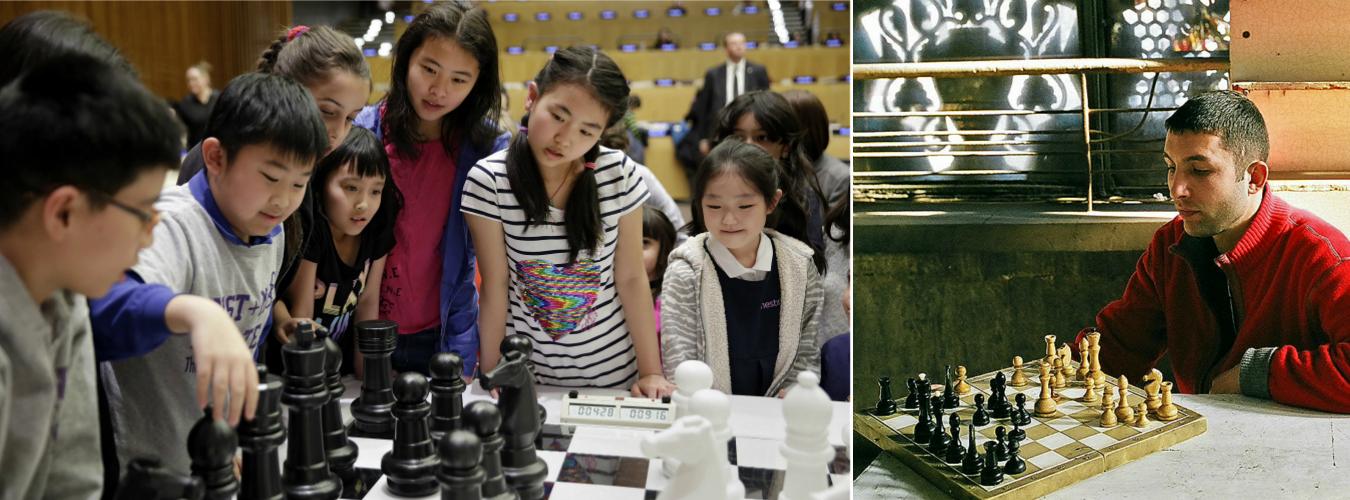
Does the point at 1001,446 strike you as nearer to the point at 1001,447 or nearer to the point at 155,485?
the point at 1001,447

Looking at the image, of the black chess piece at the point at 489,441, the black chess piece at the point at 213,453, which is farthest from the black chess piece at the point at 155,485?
the black chess piece at the point at 489,441

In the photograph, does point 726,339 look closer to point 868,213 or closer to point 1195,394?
point 868,213

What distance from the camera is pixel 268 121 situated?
1.12 metres

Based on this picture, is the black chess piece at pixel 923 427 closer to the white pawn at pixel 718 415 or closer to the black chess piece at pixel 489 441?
the white pawn at pixel 718 415

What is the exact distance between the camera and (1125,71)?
4.86 feet

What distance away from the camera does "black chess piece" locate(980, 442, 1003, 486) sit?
143 cm

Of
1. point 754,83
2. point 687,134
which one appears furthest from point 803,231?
point 687,134

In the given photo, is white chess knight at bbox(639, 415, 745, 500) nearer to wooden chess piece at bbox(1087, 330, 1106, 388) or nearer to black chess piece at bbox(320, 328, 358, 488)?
black chess piece at bbox(320, 328, 358, 488)

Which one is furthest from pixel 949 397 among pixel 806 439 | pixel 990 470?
pixel 806 439

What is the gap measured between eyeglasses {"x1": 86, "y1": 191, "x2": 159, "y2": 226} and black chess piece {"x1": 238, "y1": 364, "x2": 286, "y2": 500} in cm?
23

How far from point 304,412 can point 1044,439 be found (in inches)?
40.7

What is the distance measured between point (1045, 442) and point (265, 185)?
113cm

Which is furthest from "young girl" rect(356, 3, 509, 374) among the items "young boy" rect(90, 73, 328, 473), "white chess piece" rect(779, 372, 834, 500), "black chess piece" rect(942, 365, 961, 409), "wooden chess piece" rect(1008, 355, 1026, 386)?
"wooden chess piece" rect(1008, 355, 1026, 386)

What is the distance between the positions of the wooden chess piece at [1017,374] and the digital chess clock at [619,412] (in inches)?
20.7
